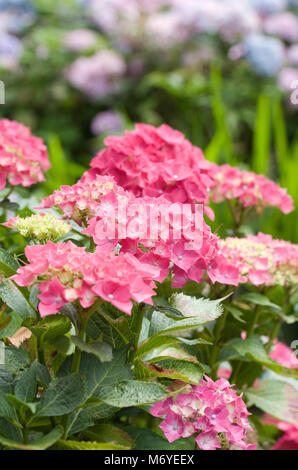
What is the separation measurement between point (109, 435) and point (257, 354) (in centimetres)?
37

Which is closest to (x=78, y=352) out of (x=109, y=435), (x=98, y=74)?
(x=109, y=435)

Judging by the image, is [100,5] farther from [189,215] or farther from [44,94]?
[189,215]

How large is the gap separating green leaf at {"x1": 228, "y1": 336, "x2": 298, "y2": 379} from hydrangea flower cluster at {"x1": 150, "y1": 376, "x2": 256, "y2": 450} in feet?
0.76

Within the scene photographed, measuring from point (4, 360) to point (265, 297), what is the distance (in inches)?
21.7

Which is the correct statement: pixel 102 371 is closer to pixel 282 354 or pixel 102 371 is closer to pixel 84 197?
pixel 84 197

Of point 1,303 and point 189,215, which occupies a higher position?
point 189,215

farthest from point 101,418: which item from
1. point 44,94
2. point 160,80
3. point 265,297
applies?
point 44,94

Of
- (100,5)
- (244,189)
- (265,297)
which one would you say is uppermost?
(100,5)

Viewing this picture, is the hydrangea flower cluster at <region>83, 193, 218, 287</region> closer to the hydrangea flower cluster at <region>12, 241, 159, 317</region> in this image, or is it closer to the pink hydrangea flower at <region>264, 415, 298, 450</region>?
the hydrangea flower cluster at <region>12, 241, 159, 317</region>

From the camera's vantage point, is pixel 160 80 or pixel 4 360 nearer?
pixel 4 360

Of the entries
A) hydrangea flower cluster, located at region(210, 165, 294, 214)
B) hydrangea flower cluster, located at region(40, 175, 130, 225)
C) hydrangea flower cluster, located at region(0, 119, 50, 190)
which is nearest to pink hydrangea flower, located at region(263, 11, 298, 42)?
hydrangea flower cluster, located at region(210, 165, 294, 214)

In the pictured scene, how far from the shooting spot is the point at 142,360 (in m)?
0.93

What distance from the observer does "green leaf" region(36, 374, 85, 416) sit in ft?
2.54

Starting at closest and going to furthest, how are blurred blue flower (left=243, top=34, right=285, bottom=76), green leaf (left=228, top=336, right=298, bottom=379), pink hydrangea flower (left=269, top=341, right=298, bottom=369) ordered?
green leaf (left=228, top=336, right=298, bottom=379), pink hydrangea flower (left=269, top=341, right=298, bottom=369), blurred blue flower (left=243, top=34, right=285, bottom=76)
